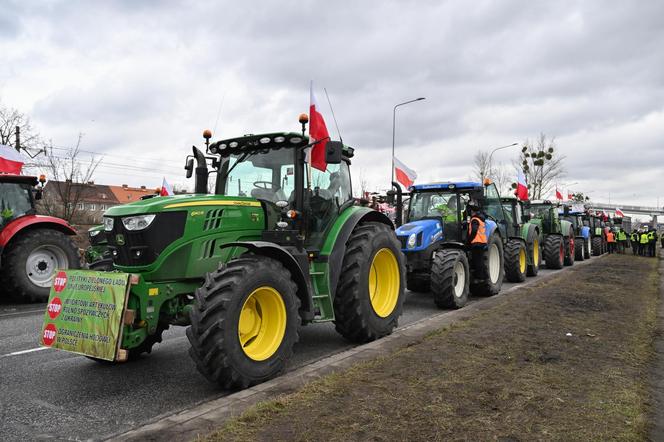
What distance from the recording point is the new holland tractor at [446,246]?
27.2ft

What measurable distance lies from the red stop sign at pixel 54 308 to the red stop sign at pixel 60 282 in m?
0.08

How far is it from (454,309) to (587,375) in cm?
405

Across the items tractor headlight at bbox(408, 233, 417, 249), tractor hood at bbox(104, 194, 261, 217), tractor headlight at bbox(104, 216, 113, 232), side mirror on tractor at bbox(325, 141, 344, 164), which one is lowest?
tractor headlight at bbox(408, 233, 417, 249)

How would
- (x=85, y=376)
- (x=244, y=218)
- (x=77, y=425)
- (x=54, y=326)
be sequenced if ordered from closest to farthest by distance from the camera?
(x=77, y=425)
(x=54, y=326)
(x=85, y=376)
(x=244, y=218)

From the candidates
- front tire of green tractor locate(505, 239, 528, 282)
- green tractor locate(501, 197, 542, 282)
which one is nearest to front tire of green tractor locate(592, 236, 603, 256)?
green tractor locate(501, 197, 542, 282)

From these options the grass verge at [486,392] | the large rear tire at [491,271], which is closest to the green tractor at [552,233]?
the large rear tire at [491,271]

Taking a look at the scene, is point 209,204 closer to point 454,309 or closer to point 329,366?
point 329,366

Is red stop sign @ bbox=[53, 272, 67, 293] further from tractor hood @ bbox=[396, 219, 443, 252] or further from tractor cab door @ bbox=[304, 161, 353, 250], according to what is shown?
tractor hood @ bbox=[396, 219, 443, 252]

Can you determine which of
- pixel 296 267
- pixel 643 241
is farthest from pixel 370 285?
pixel 643 241

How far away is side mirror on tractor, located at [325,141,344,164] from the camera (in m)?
4.96

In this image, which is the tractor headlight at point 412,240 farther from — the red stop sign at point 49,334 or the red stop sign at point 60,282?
the red stop sign at point 49,334

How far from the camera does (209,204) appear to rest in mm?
4594

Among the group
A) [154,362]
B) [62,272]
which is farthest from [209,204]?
[154,362]

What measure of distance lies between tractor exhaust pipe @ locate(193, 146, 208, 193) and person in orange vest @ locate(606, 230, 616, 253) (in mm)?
28199
